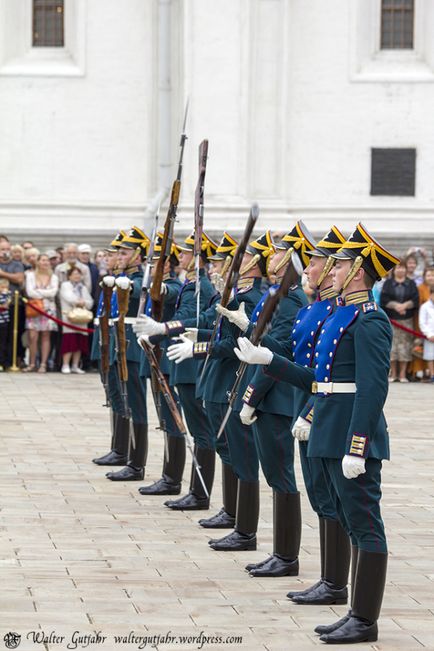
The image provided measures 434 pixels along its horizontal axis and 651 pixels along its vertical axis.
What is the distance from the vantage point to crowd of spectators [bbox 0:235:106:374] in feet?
64.2

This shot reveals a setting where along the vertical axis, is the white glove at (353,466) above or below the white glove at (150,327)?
below

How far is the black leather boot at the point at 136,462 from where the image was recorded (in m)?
11.5

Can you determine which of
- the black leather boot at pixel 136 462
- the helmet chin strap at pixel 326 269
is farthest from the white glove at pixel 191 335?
the black leather boot at pixel 136 462

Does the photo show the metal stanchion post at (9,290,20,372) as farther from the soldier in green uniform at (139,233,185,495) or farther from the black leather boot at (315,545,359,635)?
the black leather boot at (315,545,359,635)

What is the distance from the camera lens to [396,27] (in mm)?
24188

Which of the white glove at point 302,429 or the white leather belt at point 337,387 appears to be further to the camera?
the white glove at point 302,429

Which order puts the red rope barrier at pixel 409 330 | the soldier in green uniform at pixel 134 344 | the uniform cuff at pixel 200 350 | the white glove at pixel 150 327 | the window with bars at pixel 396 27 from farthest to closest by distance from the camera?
1. the window with bars at pixel 396 27
2. the red rope barrier at pixel 409 330
3. the soldier in green uniform at pixel 134 344
4. the white glove at pixel 150 327
5. the uniform cuff at pixel 200 350

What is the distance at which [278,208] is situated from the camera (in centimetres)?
2373

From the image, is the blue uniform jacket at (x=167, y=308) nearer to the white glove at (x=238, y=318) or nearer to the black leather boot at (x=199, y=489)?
the black leather boot at (x=199, y=489)

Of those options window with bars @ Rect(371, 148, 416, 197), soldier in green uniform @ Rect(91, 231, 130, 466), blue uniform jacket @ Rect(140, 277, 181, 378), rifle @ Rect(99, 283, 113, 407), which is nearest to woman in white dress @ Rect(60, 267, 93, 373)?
window with bars @ Rect(371, 148, 416, 197)

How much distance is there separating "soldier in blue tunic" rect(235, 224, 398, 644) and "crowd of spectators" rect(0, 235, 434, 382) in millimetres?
12707

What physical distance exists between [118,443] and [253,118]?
12.2 metres

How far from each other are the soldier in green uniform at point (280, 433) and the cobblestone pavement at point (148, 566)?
0.50ft

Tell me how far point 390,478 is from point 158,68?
13.6 meters
